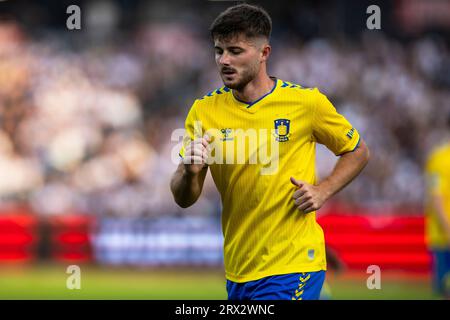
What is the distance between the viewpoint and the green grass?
12.4 m

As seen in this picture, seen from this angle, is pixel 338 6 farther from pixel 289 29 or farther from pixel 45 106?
pixel 45 106

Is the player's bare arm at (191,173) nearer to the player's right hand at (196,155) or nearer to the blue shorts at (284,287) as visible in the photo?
the player's right hand at (196,155)

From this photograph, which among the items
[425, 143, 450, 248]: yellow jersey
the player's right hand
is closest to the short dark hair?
the player's right hand

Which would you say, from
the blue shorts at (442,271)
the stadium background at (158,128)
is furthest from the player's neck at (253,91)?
the stadium background at (158,128)

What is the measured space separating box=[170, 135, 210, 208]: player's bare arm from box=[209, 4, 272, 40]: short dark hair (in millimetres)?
707

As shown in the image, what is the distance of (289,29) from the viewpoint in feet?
66.6

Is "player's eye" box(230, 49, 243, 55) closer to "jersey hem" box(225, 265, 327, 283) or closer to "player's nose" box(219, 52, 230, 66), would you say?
"player's nose" box(219, 52, 230, 66)

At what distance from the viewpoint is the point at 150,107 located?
19.2 metres

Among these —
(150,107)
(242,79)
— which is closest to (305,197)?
(242,79)

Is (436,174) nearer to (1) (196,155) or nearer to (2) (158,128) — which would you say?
(1) (196,155)

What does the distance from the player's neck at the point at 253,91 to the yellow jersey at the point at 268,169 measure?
0.12ft

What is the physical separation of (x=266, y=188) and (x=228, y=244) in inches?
18.7

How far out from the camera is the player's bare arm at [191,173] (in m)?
5.62

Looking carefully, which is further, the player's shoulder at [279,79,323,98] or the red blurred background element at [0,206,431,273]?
the red blurred background element at [0,206,431,273]
